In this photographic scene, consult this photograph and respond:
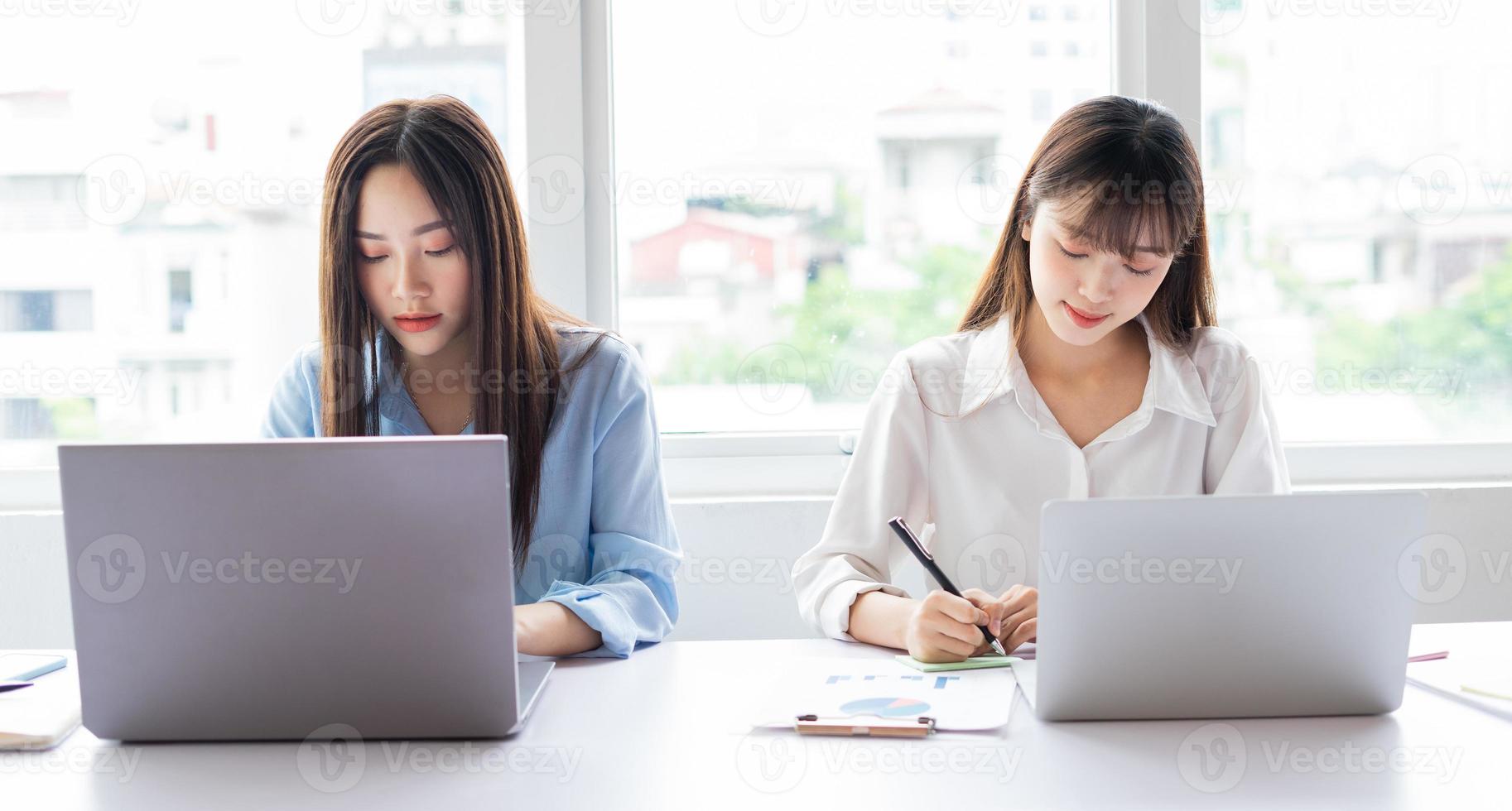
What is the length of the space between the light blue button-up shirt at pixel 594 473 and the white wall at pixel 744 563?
19.5 inches

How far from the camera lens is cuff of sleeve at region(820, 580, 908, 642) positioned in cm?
133

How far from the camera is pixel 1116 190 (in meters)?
1.42

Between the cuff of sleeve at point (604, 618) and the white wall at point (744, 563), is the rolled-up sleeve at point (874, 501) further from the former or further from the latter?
the white wall at point (744, 563)

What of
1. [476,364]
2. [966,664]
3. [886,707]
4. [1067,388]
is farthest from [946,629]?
[476,364]

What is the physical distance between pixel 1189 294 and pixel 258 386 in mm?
1726

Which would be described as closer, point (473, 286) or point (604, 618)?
point (604, 618)

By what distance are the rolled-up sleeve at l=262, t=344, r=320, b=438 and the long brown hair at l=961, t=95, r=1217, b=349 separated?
0.97m

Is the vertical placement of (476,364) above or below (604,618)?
above

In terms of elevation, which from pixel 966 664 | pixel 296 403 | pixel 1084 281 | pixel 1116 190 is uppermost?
pixel 1116 190

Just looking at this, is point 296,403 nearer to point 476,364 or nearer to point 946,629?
point 476,364

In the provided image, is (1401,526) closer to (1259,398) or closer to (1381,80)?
(1259,398)

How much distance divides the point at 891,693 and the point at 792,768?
19 cm

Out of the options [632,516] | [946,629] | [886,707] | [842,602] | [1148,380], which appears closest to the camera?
[886,707]

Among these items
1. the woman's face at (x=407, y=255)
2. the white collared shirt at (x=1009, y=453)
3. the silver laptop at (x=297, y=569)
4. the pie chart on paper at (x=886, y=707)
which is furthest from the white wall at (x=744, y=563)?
the silver laptop at (x=297, y=569)
